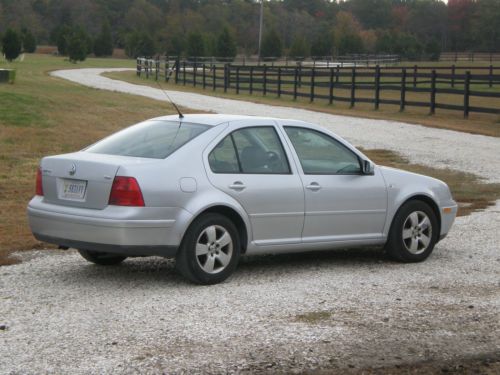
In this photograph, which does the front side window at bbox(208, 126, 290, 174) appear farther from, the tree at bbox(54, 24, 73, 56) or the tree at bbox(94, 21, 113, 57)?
the tree at bbox(94, 21, 113, 57)

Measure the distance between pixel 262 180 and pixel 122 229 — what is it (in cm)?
140

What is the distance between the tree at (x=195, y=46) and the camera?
88375 mm

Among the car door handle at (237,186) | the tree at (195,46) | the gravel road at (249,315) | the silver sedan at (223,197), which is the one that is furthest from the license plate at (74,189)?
the tree at (195,46)

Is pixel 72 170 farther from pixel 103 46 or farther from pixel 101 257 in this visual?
pixel 103 46

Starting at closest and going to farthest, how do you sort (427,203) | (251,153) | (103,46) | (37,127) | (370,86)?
(251,153) → (427,203) → (37,127) → (370,86) → (103,46)

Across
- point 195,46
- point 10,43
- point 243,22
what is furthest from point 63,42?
point 243,22

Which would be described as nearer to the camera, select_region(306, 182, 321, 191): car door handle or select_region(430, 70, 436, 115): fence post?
select_region(306, 182, 321, 191): car door handle

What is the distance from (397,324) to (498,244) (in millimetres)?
3894

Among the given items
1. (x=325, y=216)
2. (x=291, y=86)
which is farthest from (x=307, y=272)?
(x=291, y=86)

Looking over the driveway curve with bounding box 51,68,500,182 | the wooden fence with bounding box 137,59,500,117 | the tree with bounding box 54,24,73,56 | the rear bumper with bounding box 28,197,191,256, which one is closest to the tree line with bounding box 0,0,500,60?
the tree with bounding box 54,24,73,56

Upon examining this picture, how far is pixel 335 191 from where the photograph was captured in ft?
28.5

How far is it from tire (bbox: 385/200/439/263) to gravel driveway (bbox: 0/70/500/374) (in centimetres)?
12

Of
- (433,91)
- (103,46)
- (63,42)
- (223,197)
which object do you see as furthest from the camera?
(103,46)

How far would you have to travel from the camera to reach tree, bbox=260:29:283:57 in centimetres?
9756
